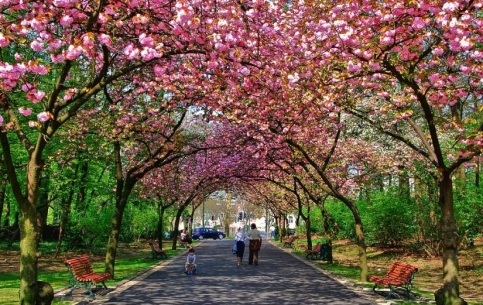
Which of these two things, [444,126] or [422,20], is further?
[444,126]

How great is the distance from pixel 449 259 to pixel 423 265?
11339 mm

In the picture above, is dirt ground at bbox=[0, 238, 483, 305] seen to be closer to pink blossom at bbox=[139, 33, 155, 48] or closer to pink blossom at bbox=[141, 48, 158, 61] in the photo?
pink blossom at bbox=[141, 48, 158, 61]

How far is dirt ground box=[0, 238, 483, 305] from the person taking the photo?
14859mm

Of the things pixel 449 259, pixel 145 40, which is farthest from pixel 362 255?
pixel 145 40

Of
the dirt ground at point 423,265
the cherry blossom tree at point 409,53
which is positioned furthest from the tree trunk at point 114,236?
the cherry blossom tree at point 409,53

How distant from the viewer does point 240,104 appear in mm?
14391

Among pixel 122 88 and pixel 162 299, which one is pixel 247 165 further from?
pixel 162 299

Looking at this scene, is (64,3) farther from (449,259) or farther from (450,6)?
(449,259)

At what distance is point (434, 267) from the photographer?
791 inches

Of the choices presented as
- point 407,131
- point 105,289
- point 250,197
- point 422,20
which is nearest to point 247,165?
point 407,131

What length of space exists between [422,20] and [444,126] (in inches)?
136

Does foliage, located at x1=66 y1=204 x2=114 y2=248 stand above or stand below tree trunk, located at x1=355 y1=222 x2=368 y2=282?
above

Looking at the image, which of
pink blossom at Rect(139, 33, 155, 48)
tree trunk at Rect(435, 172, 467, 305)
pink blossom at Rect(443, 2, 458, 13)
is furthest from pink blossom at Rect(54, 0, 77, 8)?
tree trunk at Rect(435, 172, 467, 305)

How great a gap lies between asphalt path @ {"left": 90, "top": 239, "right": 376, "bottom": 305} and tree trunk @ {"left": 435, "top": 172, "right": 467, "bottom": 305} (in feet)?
6.15
